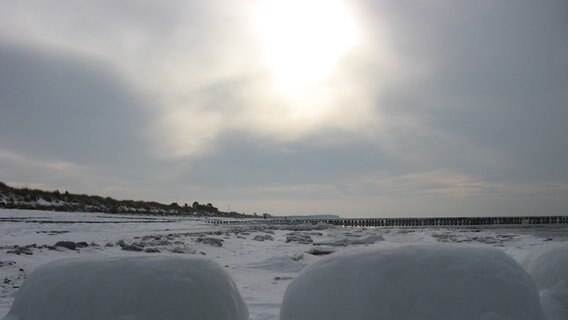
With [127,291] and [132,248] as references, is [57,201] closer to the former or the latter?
[132,248]

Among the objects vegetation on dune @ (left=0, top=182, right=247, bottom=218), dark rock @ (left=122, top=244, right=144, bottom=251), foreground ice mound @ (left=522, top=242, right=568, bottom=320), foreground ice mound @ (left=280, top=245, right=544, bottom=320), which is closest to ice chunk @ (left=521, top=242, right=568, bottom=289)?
foreground ice mound @ (left=522, top=242, right=568, bottom=320)

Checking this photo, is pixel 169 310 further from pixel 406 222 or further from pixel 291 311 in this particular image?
pixel 406 222

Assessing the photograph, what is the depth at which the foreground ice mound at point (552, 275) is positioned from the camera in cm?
376

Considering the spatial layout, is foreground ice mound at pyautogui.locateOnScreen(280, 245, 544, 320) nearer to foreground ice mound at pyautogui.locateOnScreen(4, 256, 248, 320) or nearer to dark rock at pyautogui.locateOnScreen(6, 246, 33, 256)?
foreground ice mound at pyautogui.locateOnScreen(4, 256, 248, 320)

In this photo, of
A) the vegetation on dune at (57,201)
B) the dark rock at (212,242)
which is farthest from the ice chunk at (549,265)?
the vegetation on dune at (57,201)

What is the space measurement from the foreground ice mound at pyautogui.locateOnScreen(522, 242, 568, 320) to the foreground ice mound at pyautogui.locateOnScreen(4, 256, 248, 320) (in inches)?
110

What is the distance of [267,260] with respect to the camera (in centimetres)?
1100

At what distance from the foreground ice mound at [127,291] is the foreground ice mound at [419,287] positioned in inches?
27.7

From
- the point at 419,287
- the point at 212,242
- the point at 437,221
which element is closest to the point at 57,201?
the point at 212,242

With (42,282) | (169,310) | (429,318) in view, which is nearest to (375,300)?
(429,318)

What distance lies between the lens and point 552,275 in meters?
4.06

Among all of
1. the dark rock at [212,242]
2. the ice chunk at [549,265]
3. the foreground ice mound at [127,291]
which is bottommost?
the dark rock at [212,242]

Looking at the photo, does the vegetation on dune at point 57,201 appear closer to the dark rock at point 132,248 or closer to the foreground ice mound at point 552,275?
the dark rock at point 132,248

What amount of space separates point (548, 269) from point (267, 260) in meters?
→ 7.65
